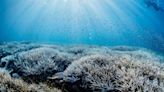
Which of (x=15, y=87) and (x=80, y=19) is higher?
(x=80, y=19)

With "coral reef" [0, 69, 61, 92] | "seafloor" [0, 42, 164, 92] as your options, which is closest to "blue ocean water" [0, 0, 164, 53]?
"seafloor" [0, 42, 164, 92]

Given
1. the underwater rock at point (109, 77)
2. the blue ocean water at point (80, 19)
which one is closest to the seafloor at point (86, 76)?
the underwater rock at point (109, 77)

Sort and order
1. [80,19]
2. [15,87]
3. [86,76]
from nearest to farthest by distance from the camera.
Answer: [15,87] < [86,76] < [80,19]

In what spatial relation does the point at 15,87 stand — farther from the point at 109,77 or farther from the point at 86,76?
the point at 109,77

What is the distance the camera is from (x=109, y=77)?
4.60 m

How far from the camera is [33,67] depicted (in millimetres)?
5953

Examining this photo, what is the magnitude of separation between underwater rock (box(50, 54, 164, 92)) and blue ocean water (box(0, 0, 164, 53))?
1245cm

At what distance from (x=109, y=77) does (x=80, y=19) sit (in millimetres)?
140537

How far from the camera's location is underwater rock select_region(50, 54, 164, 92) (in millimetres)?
4340

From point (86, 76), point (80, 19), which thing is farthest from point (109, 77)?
point (80, 19)

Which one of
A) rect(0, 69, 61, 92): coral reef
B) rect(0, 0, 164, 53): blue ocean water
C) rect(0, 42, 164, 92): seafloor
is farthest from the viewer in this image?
rect(0, 0, 164, 53): blue ocean water

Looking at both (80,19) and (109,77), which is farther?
(80,19)

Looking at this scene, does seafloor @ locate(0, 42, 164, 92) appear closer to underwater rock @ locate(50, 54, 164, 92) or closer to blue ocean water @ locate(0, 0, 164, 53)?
underwater rock @ locate(50, 54, 164, 92)

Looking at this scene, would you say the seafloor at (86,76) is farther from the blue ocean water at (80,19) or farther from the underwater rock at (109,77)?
the blue ocean water at (80,19)
